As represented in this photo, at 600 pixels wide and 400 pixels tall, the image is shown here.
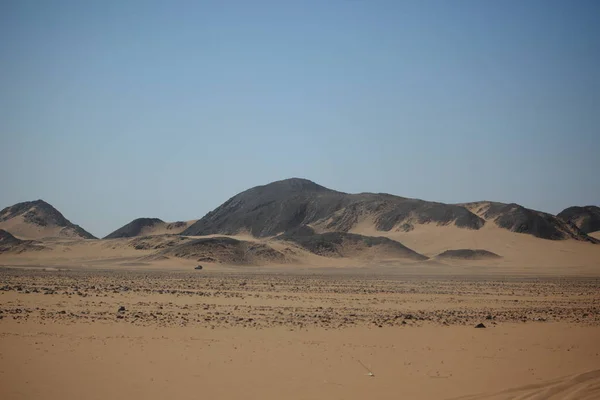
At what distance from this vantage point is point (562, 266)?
84.8 metres

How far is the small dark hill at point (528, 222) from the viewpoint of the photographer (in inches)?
4464

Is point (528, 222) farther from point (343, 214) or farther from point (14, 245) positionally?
point (14, 245)

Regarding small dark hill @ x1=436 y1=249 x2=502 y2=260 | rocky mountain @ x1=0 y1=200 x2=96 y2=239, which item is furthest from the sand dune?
rocky mountain @ x1=0 y1=200 x2=96 y2=239

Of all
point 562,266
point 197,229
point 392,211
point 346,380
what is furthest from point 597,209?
point 346,380

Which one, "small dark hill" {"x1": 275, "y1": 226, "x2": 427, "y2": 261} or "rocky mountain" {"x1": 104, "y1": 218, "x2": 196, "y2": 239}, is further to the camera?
"rocky mountain" {"x1": 104, "y1": 218, "x2": 196, "y2": 239}

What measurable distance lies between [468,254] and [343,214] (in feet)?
129

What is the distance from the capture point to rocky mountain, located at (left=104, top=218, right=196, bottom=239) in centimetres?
16012

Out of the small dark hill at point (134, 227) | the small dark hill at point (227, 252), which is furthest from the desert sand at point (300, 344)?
the small dark hill at point (134, 227)

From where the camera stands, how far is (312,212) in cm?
13188

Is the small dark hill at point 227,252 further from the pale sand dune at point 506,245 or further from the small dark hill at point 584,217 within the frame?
the small dark hill at point 584,217

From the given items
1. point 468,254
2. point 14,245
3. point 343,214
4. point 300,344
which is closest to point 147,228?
point 343,214

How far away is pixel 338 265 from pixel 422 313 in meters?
58.9

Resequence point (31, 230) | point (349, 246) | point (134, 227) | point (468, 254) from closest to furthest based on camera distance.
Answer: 1. point (468, 254)
2. point (349, 246)
3. point (31, 230)
4. point (134, 227)

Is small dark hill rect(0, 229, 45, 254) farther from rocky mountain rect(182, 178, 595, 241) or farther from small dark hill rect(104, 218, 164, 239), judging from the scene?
small dark hill rect(104, 218, 164, 239)
